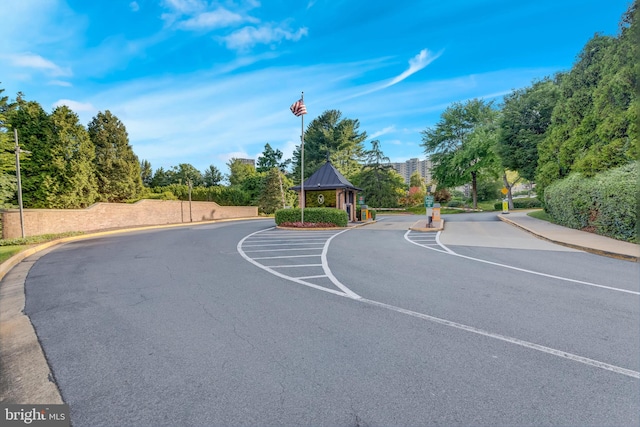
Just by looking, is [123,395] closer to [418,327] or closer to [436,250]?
[418,327]

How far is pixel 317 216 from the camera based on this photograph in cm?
1928

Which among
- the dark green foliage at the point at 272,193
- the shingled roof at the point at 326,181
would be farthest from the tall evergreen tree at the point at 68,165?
the dark green foliage at the point at 272,193

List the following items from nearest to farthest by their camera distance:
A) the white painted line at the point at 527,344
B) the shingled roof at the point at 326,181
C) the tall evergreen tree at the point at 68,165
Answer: the white painted line at the point at 527,344
the tall evergreen tree at the point at 68,165
the shingled roof at the point at 326,181

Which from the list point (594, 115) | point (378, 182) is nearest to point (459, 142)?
point (378, 182)

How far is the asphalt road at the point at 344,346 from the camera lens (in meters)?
2.26

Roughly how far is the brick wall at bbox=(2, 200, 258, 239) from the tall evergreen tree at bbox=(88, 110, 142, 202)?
3961 millimetres

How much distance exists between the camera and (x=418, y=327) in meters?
3.68

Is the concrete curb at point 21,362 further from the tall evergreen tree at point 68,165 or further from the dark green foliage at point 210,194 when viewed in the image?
the dark green foliage at point 210,194

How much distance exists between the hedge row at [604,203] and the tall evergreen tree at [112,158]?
3026cm

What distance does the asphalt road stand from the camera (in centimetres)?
226

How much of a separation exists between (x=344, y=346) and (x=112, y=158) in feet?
97.7

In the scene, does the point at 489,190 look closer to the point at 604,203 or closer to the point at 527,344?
the point at 604,203

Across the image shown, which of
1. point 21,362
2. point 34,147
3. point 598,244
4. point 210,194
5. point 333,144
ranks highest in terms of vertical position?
point 333,144

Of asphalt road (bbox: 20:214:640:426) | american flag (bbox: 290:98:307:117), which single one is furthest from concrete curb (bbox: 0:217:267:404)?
american flag (bbox: 290:98:307:117)
